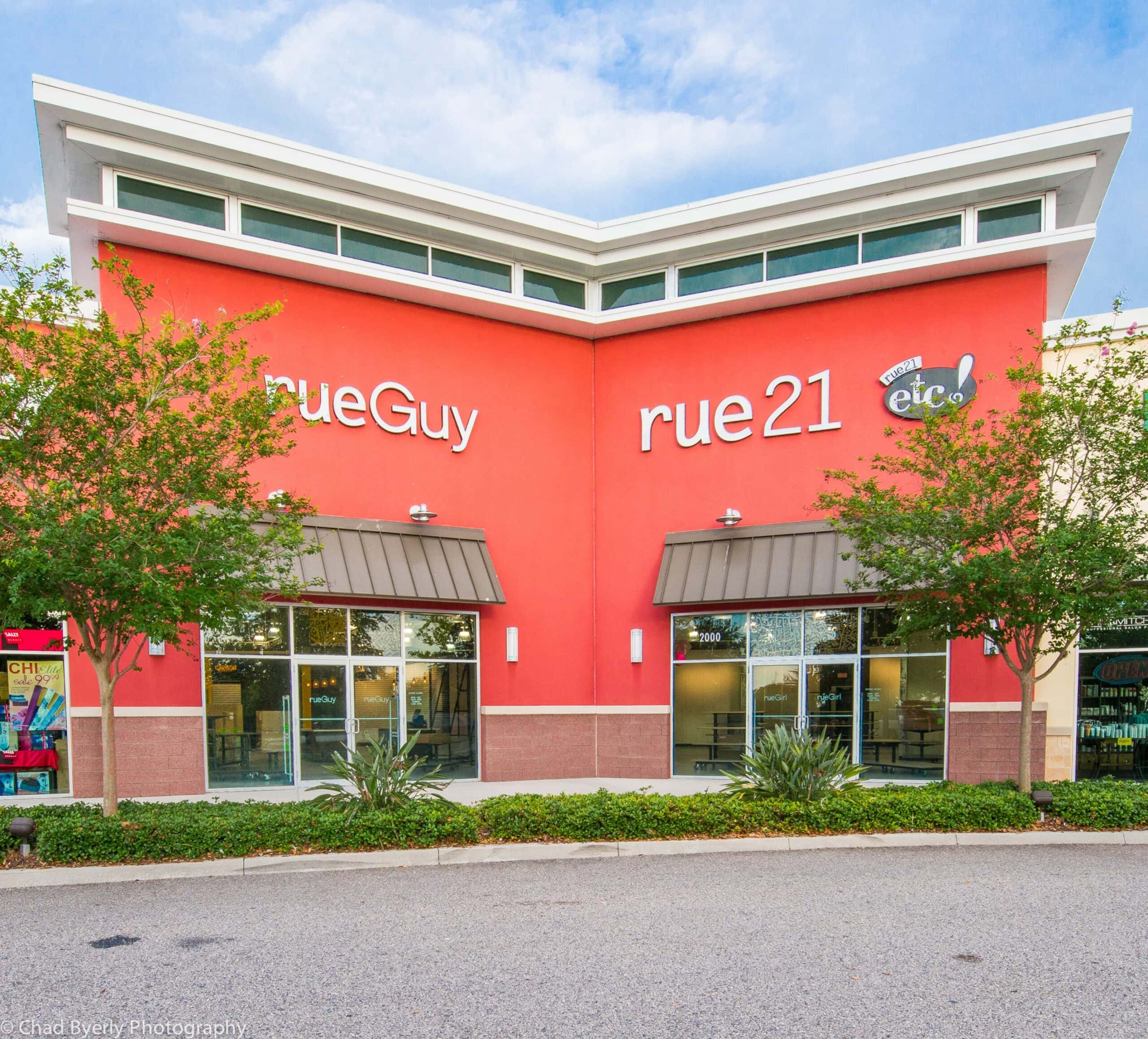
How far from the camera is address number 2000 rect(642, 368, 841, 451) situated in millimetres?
15117

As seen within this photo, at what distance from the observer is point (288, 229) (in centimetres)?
1448

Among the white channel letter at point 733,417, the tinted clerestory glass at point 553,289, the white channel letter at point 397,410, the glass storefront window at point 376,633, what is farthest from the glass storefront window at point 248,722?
the white channel letter at point 733,417

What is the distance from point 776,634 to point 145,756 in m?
9.98

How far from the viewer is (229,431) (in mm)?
9453

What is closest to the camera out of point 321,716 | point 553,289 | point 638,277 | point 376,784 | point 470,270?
point 376,784

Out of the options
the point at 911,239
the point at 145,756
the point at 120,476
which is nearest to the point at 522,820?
the point at 120,476

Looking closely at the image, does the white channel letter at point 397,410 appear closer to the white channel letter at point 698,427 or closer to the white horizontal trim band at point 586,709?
the white channel letter at point 698,427

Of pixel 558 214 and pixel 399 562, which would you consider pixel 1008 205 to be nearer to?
pixel 558 214

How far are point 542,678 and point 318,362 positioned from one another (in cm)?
658

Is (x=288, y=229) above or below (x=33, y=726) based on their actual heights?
above

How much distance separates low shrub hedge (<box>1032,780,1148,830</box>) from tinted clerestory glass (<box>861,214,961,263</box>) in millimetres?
8656

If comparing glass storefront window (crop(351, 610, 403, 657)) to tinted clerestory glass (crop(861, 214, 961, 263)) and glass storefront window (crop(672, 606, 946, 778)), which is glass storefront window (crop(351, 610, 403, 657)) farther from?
tinted clerestory glass (crop(861, 214, 961, 263))

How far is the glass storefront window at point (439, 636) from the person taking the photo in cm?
1485

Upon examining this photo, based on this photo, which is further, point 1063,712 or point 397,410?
point 397,410
